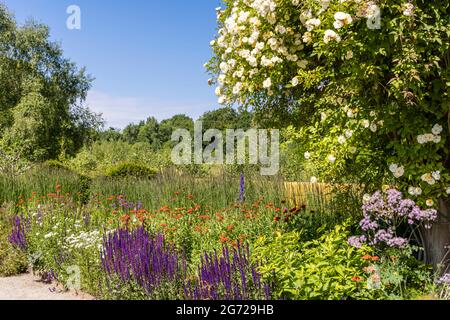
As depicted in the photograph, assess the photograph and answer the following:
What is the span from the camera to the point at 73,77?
3041cm

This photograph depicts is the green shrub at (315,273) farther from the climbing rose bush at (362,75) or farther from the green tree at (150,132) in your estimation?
the green tree at (150,132)

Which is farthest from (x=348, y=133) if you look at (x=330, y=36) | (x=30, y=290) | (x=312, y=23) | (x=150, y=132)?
(x=150, y=132)

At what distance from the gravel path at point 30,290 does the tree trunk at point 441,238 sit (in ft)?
12.3

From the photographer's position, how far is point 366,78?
4273 millimetres

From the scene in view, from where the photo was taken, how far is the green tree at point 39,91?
83.9 feet

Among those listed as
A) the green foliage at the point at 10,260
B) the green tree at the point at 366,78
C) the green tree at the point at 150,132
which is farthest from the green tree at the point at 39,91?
the green tree at the point at 150,132

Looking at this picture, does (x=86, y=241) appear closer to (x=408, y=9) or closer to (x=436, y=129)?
(x=436, y=129)

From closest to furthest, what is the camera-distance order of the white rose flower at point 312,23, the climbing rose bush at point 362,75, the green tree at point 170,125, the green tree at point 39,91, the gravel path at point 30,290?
the climbing rose bush at point 362,75 < the white rose flower at point 312,23 < the gravel path at point 30,290 < the green tree at point 39,91 < the green tree at point 170,125

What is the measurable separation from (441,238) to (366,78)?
6.62ft

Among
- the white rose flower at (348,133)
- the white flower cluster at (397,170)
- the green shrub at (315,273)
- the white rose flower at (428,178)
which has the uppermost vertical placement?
the white rose flower at (348,133)

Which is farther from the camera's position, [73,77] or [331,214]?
[73,77]
